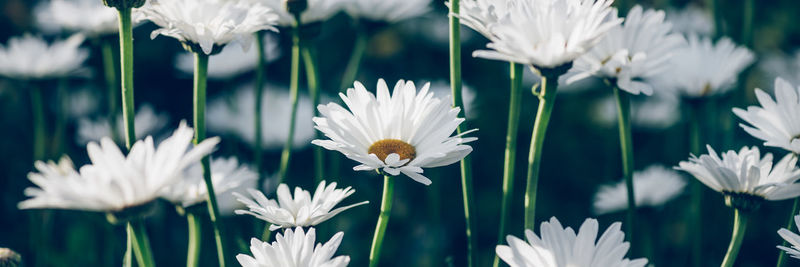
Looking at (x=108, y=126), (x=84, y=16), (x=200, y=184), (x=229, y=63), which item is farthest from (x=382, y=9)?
(x=108, y=126)

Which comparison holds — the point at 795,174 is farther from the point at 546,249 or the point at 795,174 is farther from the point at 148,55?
the point at 148,55

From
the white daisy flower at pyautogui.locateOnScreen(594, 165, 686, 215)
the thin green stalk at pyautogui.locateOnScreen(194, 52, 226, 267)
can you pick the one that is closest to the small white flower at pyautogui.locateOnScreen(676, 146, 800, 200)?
the white daisy flower at pyautogui.locateOnScreen(594, 165, 686, 215)

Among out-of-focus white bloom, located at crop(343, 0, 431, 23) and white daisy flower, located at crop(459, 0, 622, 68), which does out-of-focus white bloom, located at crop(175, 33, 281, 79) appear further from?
white daisy flower, located at crop(459, 0, 622, 68)

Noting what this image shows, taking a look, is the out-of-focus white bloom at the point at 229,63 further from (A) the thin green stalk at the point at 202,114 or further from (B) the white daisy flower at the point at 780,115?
(B) the white daisy flower at the point at 780,115

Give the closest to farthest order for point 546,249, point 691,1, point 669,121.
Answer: point 546,249, point 669,121, point 691,1

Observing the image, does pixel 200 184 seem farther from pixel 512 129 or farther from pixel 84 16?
pixel 84 16

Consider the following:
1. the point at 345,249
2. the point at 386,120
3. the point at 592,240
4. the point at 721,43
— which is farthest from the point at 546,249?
the point at 345,249
